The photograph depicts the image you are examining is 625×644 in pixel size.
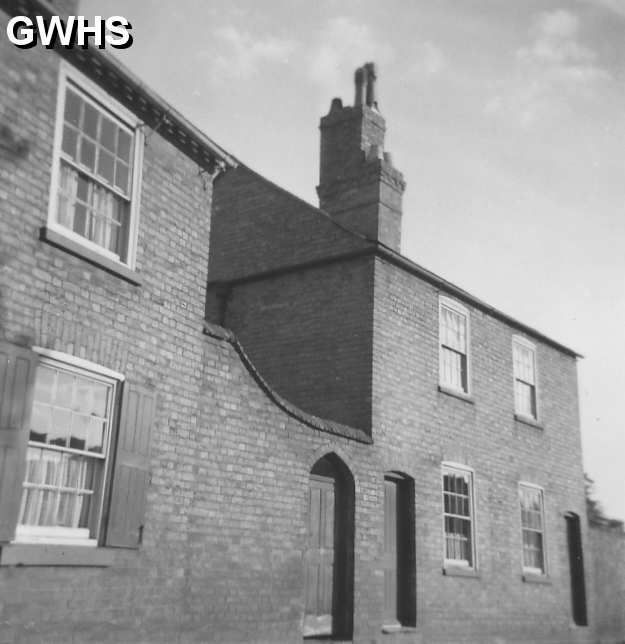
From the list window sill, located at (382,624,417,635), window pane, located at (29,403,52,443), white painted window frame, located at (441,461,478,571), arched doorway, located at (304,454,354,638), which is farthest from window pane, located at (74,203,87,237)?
white painted window frame, located at (441,461,478,571)

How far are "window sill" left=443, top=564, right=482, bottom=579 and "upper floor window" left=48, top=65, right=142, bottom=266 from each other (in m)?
8.33

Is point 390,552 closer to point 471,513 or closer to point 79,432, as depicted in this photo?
point 471,513

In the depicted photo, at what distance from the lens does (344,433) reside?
12508mm

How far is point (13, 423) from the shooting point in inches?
290

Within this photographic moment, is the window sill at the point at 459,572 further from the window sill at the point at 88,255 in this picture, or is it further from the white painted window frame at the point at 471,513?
the window sill at the point at 88,255

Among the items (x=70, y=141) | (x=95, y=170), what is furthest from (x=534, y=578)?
(x=70, y=141)

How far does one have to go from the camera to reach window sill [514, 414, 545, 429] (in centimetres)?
1748

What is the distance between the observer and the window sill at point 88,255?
8.03m

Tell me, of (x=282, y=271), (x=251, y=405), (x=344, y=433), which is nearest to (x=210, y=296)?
(x=282, y=271)

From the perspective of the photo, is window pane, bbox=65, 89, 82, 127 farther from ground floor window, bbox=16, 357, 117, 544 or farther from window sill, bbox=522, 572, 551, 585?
window sill, bbox=522, 572, 551, 585

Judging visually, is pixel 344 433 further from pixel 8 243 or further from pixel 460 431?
pixel 8 243

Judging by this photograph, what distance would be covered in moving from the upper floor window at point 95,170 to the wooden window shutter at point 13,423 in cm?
148

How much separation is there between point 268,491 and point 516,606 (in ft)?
25.3

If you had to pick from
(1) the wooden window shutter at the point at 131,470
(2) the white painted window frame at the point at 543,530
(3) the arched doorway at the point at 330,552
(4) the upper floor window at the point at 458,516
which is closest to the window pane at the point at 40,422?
(1) the wooden window shutter at the point at 131,470
